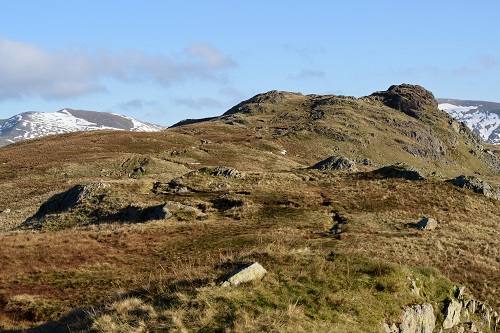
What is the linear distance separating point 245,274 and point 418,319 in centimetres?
674

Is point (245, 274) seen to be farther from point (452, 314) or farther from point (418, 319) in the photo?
point (452, 314)

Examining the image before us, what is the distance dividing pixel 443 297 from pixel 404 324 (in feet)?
13.5

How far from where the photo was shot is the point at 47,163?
301 ft

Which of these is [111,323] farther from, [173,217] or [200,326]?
[173,217]

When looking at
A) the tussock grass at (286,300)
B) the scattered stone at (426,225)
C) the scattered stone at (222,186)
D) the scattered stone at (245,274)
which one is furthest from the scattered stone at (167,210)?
the scattered stone at (245,274)

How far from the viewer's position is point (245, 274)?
46.2ft

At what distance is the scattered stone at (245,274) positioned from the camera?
13738 millimetres

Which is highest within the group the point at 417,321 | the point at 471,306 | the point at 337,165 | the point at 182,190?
the point at 337,165

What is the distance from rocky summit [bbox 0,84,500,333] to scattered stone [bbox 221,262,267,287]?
0.05 m

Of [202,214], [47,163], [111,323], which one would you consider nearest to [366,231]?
[202,214]

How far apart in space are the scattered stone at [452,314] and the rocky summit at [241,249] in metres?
0.08

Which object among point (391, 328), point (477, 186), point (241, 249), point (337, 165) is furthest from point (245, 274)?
point (337, 165)

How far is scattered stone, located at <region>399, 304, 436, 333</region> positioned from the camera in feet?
47.8

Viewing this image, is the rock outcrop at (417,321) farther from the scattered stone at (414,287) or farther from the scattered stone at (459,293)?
the scattered stone at (459,293)
